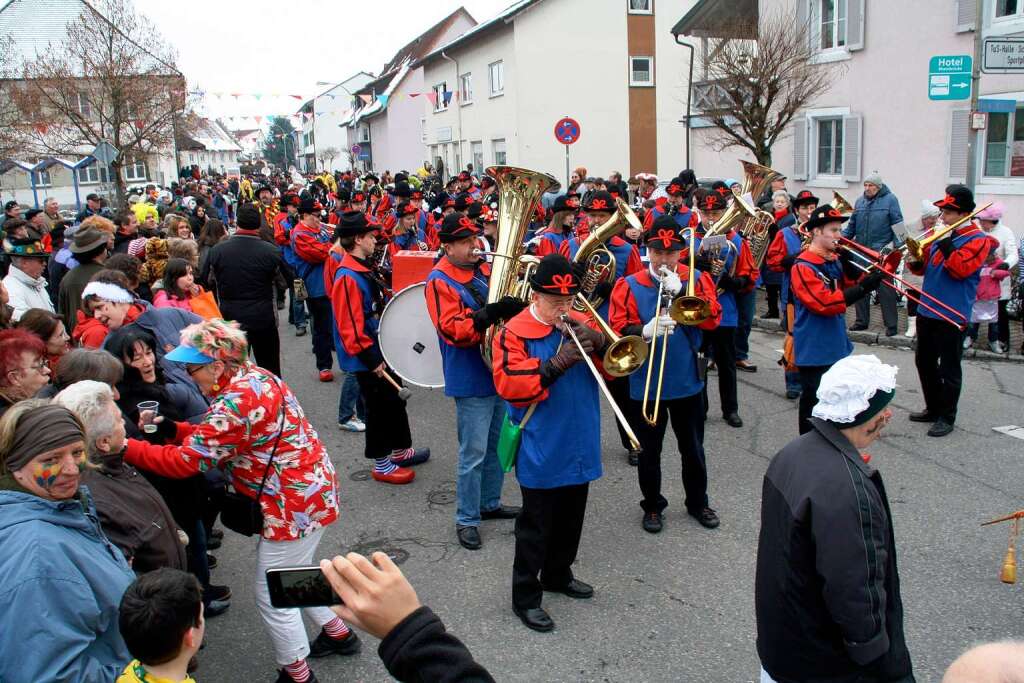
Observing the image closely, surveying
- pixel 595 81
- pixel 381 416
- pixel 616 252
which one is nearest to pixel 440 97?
pixel 595 81

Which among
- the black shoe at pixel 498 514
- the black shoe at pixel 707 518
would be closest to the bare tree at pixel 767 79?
the black shoe at pixel 707 518

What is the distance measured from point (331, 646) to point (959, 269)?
581cm

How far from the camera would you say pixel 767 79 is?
15188mm

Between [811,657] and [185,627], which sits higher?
[185,627]

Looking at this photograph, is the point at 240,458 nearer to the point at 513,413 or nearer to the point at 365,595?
the point at 513,413

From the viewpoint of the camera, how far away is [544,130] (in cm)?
2803

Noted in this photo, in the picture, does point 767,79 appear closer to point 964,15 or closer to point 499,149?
point 964,15

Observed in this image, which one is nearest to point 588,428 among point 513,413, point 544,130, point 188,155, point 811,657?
point 513,413

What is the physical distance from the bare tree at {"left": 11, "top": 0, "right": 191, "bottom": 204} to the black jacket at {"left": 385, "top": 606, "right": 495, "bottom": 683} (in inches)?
1134

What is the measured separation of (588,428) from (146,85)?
2878 centimetres

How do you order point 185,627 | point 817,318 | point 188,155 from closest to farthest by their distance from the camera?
point 185,627
point 817,318
point 188,155

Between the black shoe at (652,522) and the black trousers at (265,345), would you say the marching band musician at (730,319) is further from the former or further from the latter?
the black trousers at (265,345)

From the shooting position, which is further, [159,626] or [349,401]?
[349,401]

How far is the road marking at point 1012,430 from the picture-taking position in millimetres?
6848
